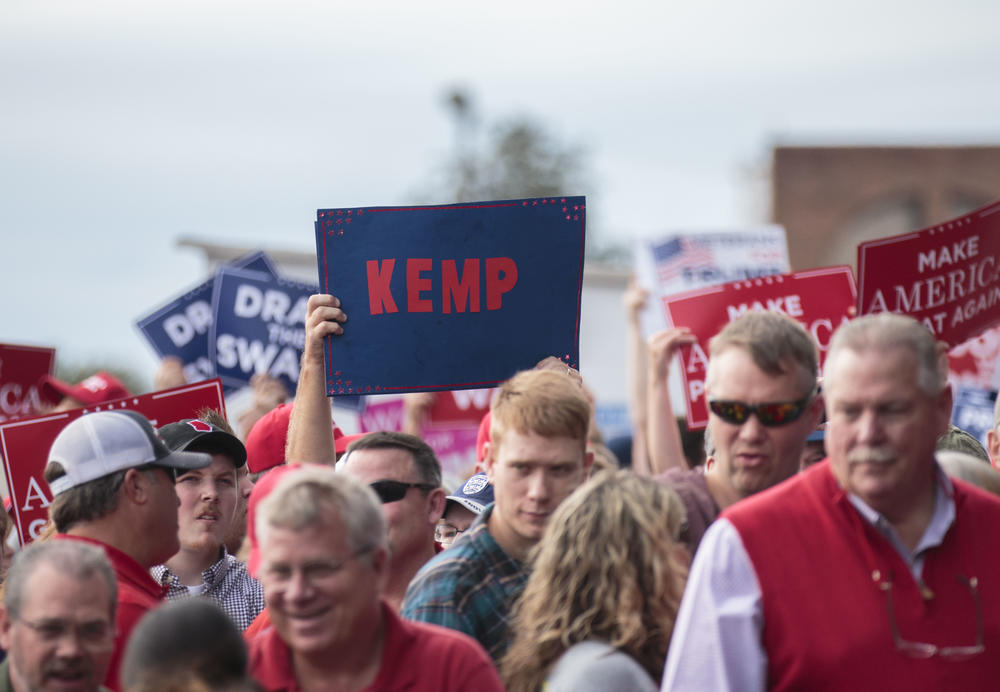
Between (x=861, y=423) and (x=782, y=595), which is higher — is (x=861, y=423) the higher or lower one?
the higher one

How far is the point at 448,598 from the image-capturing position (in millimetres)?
3824

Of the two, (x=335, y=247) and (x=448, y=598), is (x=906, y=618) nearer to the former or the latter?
(x=448, y=598)

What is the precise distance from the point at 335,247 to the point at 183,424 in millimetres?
930

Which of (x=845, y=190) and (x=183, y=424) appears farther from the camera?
(x=845, y=190)

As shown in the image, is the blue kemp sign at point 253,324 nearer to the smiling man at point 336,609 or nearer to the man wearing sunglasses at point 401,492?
the man wearing sunglasses at point 401,492

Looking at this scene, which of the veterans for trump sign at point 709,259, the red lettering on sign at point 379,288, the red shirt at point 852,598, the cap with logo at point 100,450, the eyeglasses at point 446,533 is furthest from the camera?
the veterans for trump sign at point 709,259

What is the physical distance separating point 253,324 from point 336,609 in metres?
5.64

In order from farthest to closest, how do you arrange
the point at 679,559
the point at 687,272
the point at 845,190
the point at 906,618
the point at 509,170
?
1. the point at 509,170
2. the point at 845,190
3. the point at 687,272
4. the point at 679,559
5. the point at 906,618

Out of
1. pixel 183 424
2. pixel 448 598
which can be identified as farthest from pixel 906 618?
pixel 183 424

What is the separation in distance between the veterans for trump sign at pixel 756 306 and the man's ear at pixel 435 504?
2.45m

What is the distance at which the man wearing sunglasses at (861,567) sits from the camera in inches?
121

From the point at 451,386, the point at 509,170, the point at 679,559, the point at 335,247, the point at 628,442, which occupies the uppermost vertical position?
the point at 509,170

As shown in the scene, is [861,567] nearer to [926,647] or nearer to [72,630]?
[926,647]

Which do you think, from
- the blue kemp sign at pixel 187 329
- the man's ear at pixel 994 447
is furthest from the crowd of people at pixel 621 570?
the blue kemp sign at pixel 187 329
